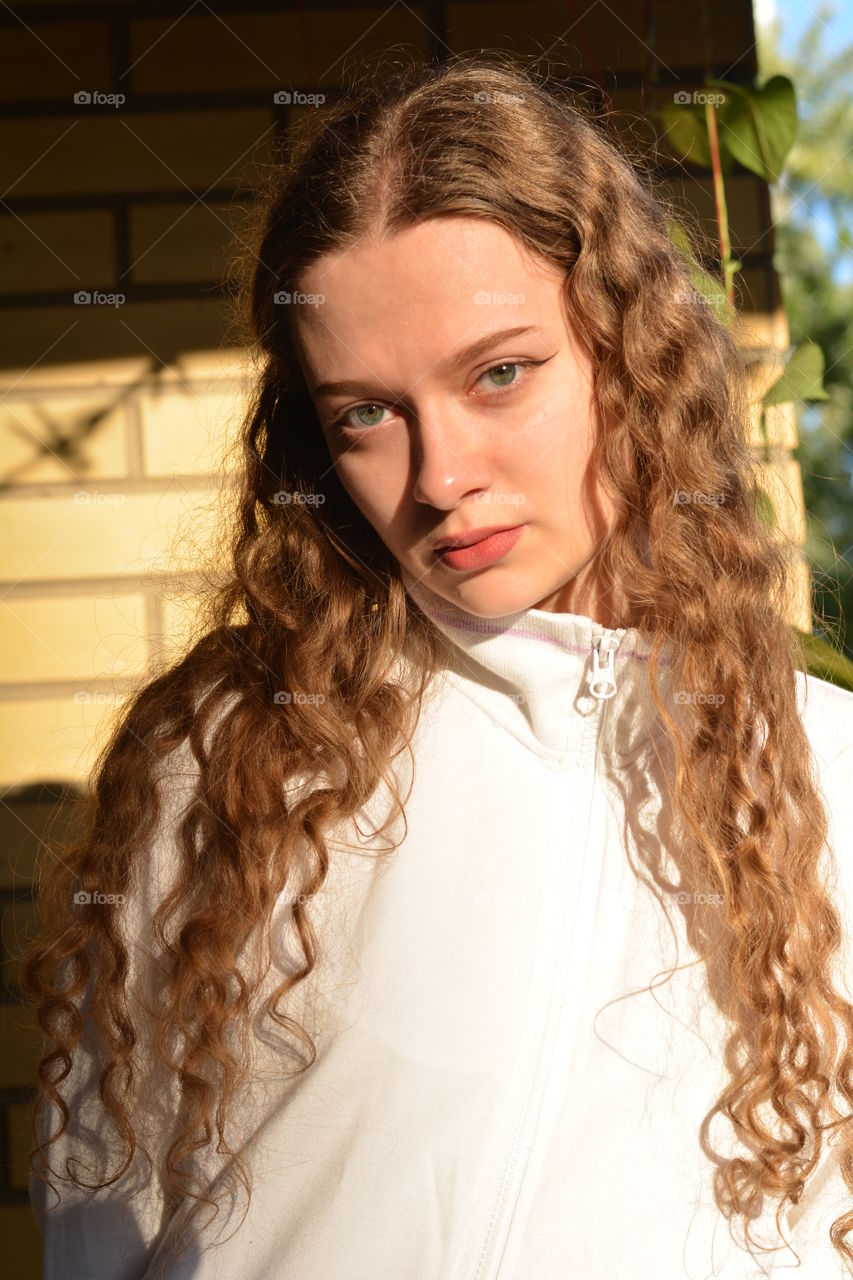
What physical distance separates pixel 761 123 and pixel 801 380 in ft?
1.35

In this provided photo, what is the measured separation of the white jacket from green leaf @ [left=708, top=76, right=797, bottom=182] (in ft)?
3.29

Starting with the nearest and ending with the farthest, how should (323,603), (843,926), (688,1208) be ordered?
(688,1208) → (843,926) → (323,603)

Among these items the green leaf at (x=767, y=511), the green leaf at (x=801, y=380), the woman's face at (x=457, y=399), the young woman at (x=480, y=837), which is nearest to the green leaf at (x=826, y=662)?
the green leaf at (x=767, y=511)

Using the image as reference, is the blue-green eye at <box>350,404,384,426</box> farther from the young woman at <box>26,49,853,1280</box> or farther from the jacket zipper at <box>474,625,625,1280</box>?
the jacket zipper at <box>474,625,625,1280</box>

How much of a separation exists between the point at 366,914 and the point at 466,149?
807mm


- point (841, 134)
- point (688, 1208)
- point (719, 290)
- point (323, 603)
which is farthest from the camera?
point (841, 134)

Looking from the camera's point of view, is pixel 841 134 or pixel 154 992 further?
pixel 841 134

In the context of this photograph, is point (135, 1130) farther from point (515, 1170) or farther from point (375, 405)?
point (375, 405)

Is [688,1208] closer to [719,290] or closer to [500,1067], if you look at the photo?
[500,1067]

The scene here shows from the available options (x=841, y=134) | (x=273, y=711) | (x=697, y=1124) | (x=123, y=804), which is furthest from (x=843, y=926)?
(x=841, y=134)

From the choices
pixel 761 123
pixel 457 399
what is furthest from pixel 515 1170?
pixel 761 123

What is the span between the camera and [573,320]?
1.26 m

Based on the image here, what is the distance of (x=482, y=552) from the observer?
1.20 m

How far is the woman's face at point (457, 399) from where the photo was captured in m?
1.16
